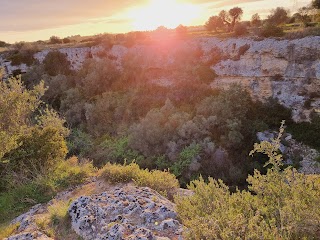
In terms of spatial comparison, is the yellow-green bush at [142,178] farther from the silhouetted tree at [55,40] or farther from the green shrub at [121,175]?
the silhouetted tree at [55,40]

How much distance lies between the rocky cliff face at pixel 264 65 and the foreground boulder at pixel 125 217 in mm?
15415

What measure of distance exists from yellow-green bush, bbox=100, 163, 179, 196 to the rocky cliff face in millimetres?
13341

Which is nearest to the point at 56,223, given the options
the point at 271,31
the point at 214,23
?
the point at 271,31

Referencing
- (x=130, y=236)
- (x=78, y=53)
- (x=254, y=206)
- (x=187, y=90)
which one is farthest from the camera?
(x=78, y=53)

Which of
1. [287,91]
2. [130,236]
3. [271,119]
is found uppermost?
[130,236]

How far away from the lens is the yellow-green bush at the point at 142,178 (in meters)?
9.74

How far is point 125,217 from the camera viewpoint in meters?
7.26

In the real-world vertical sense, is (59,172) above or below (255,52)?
below

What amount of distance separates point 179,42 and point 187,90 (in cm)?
544

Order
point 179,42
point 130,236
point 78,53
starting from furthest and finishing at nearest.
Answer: point 78,53 → point 179,42 → point 130,236

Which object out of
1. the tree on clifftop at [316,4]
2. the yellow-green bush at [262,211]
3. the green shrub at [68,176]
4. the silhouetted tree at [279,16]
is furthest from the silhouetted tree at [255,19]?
the yellow-green bush at [262,211]

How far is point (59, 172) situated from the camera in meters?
11.7

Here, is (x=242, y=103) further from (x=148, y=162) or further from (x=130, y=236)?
(x=130, y=236)

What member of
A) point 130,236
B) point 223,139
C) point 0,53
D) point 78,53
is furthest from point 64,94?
point 130,236
